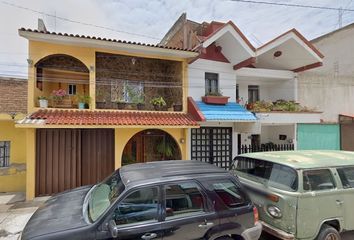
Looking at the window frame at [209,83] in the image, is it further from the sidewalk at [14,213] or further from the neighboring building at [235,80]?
the sidewalk at [14,213]

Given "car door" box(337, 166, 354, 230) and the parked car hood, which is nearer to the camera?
the parked car hood

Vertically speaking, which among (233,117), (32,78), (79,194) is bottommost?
(79,194)

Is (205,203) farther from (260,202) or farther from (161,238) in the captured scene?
(260,202)

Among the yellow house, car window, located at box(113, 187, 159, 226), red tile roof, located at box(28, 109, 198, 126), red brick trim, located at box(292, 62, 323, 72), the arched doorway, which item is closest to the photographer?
car window, located at box(113, 187, 159, 226)

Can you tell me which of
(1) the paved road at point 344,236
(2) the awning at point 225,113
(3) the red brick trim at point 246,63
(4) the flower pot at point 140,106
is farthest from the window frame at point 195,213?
(3) the red brick trim at point 246,63

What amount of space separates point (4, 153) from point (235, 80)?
33.7 ft

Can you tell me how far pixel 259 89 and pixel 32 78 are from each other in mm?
11169

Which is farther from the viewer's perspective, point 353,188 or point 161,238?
point 353,188

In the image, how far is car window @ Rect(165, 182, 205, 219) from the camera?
11.8 feet

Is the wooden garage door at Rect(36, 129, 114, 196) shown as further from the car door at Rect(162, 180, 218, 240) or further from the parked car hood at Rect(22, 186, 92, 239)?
the car door at Rect(162, 180, 218, 240)

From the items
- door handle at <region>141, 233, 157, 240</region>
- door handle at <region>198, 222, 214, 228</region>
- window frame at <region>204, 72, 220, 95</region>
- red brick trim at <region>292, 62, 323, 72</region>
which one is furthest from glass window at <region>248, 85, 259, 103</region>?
door handle at <region>141, 233, 157, 240</region>

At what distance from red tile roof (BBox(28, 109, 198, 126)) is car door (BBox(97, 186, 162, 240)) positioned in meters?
4.88

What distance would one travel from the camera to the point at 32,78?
8.12 meters

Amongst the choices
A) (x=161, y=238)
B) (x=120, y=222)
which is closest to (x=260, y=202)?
(x=161, y=238)
